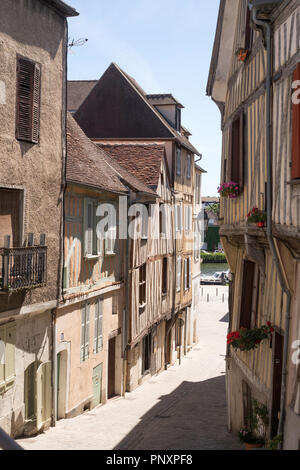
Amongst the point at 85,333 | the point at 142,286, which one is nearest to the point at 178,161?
the point at 142,286

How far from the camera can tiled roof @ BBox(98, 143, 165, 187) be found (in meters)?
21.2

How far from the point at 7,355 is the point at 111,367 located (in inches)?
296

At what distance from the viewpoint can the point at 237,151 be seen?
11.3 m

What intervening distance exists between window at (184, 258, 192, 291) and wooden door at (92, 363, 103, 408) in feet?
37.8

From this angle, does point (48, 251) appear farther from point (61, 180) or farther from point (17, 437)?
point (17, 437)

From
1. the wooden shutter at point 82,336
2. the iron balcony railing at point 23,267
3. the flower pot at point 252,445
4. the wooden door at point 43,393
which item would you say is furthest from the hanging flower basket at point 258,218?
the wooden shutter at point 82,336

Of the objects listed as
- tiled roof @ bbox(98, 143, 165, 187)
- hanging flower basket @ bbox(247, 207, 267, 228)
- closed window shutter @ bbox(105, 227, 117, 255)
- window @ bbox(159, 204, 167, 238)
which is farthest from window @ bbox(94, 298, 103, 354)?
hanging flower basket @ bbox(247, 207, 267, 228)

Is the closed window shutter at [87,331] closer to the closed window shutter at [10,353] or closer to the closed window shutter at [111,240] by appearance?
the closed window shutter at [111,240]

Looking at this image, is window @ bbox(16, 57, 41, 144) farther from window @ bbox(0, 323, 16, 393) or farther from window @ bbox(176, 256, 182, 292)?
window @ bbox(176, 256, 182, 292)

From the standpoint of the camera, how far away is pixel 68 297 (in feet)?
43.8

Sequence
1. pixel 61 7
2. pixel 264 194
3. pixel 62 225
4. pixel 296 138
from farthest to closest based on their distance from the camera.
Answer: pixel 62 225, pixel 61 7, pixel 264 194, pixel 296 138

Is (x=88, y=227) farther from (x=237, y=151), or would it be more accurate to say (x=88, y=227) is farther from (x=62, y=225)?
(x=237, y=151)

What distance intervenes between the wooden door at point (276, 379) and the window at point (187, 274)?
18780mm

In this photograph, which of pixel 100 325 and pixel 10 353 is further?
pixel 100 325
